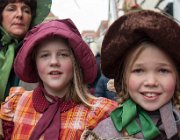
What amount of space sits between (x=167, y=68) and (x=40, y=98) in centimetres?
86

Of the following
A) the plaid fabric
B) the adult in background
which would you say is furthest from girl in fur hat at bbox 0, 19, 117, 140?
the adult in background

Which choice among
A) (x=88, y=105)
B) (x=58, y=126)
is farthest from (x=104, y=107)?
(x=58, y=126)

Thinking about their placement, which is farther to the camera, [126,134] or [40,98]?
[40,98]

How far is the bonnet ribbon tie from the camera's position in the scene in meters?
2.49

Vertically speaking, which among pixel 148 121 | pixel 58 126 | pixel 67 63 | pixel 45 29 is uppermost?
pixel 45 29

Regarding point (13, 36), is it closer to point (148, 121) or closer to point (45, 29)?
point (45, 29)

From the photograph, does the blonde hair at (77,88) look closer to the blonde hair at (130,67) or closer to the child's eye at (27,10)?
the blonde hair at (130,67)

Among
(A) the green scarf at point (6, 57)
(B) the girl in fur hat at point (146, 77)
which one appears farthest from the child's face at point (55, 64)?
(A) the green scarf at point (6, 57)

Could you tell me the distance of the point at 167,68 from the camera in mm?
2248

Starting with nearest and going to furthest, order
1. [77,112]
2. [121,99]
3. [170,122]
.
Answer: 1. [170,122]
2. [121,99]
3. [77,112]

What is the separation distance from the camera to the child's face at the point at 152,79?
7.29 ft

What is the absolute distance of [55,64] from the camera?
2.52 metres

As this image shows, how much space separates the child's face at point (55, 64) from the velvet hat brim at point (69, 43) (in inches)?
2.1

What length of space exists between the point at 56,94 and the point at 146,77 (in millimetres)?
680
